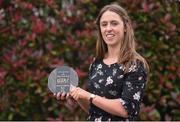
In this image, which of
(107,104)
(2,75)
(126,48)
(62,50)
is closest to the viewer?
(107,104)

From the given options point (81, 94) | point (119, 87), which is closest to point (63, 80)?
point (81, 94)

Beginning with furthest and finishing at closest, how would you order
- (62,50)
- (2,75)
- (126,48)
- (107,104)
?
(62,50), (2,75), (126,48), (107,104)

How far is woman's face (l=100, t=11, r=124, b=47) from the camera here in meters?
2.89

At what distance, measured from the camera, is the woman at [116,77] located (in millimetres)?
2762

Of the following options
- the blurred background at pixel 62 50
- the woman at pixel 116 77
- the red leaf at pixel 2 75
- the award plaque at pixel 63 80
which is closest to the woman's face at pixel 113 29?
the woman at pixel 116 77

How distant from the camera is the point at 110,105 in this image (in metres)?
2.74

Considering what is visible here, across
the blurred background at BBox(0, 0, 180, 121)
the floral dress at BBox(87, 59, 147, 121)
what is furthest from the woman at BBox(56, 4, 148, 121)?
the blurred background at BBox(0, 0, 180, 121)

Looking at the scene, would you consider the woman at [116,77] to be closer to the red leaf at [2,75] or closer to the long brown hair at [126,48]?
the long brown hair at [126,48]

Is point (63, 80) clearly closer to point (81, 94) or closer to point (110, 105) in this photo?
point (81, 94)

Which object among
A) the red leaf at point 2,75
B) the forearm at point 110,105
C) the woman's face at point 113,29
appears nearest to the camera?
the forearm at point 110,105

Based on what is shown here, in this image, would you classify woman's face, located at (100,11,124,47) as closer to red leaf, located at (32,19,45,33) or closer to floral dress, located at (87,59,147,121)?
floral dress, located at (87,59,147,121)

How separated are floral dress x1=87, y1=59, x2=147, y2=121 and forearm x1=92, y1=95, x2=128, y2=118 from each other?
0.02 m

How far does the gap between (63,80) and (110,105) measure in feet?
1.25

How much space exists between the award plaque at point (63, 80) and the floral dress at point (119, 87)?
12 cm
